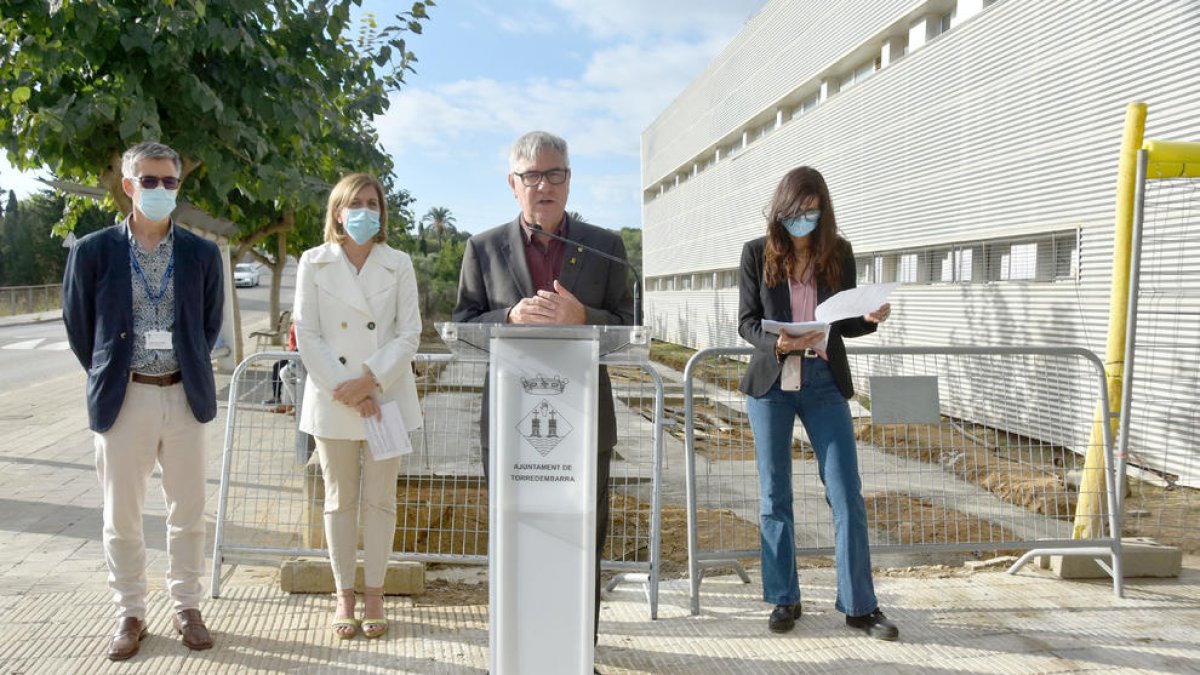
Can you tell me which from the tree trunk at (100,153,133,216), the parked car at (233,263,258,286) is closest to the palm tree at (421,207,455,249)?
the parked car at (233,263,258,286)

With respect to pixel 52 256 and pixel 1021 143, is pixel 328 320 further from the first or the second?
pixel 52 256

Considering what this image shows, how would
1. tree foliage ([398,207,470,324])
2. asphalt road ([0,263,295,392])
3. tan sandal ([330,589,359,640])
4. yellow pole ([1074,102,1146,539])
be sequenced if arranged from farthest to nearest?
tree foliage ([398,207,470,324]), asphalt road ([0,263,295,392]), yellow pole ([1074,102,1146,539]), tan sandal ([330,589,359,640])

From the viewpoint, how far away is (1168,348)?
9.55m

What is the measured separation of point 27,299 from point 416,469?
151 feet

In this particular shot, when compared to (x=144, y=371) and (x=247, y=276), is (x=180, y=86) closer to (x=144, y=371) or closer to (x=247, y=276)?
(x=144, y=371)

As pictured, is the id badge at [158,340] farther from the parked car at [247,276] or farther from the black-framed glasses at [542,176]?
the parked car at [247,276]

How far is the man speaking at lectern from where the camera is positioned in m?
3.32

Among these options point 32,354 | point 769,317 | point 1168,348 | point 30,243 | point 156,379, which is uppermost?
point 30,243

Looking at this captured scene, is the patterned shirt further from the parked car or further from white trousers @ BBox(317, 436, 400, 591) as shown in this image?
the parked car

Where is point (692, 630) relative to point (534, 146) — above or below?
below

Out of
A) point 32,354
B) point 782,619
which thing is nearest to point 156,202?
point 782,619

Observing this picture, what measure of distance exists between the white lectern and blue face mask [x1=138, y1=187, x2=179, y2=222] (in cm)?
186

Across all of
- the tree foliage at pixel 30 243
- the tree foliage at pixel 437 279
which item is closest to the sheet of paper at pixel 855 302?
the tree foliage at pixel 437 279

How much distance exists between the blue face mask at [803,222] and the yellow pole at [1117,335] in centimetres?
249
